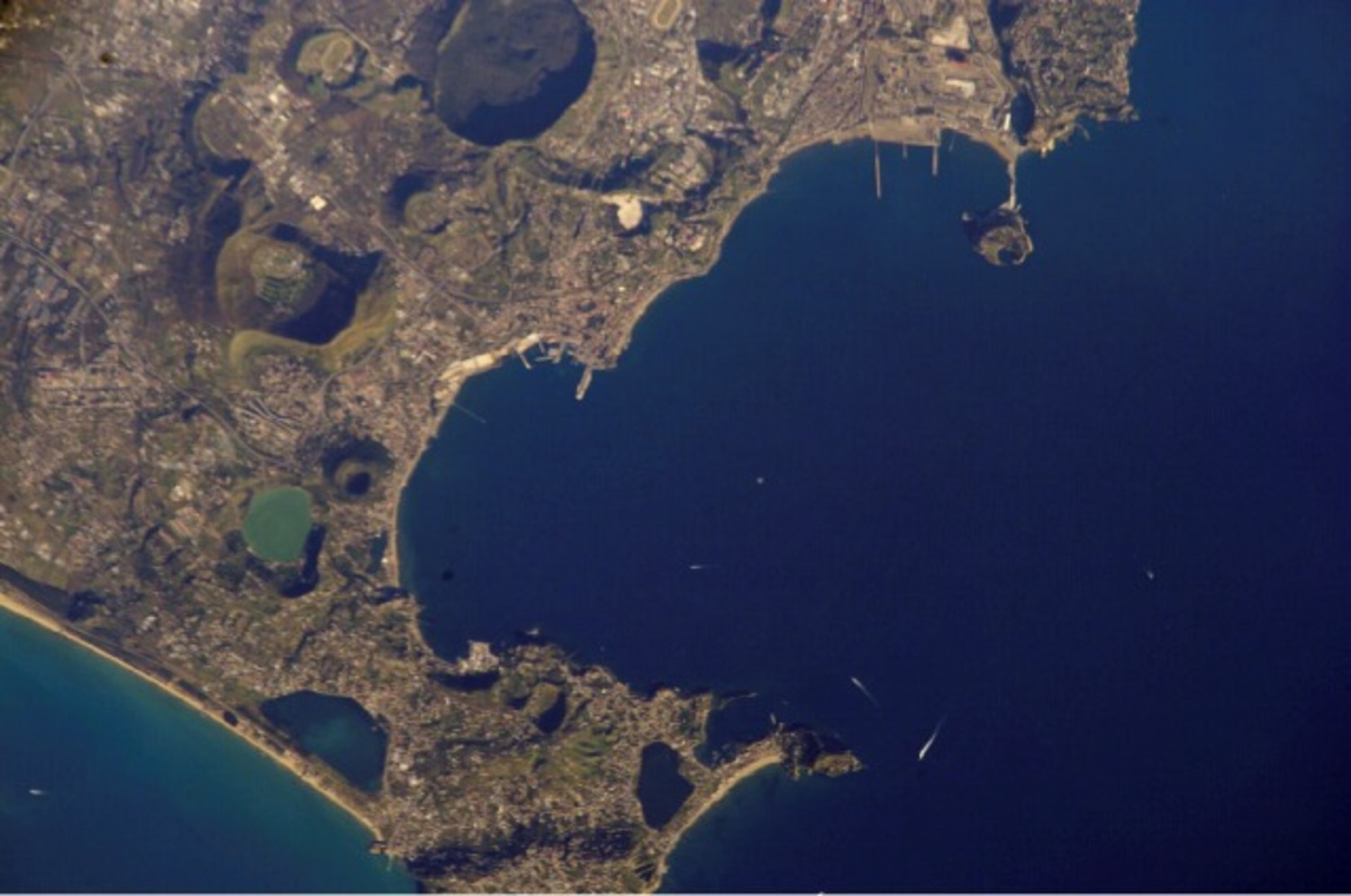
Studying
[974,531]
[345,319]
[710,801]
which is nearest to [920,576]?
[974,531]

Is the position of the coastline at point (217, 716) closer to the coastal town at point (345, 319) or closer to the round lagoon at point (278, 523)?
the coastal town at point (345, 319)

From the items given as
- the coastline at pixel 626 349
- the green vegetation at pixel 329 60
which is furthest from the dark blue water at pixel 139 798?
the green vegetation at pixel 329 60

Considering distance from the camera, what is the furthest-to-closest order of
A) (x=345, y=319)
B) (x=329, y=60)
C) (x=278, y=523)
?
(x=329, y=60) → (x=345, y=319) → (x=278, y=523)

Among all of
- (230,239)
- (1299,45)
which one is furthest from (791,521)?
(1299,45)

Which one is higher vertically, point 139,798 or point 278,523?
point 278,523

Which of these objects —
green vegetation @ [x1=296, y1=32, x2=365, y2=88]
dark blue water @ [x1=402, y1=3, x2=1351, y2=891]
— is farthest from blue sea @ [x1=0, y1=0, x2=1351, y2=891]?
green vegetation @ [x1=296, y1=32, x2=365, y2=88]

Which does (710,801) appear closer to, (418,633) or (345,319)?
(418,633)
